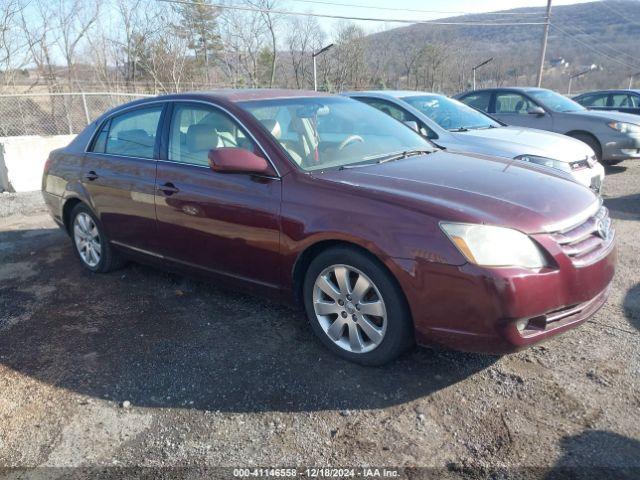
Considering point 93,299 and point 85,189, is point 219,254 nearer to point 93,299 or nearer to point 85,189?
point 93,299

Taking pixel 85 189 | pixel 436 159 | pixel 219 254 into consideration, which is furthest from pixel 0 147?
pixel 436 159

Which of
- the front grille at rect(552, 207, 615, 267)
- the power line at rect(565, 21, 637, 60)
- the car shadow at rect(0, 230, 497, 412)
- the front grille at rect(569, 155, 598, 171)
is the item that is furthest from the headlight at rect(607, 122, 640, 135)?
the power line at rect(565, 21, 637, 60)

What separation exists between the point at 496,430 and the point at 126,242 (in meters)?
3.38

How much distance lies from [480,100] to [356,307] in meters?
8.62

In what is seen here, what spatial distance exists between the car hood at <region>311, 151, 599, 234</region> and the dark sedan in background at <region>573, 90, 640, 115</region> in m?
11.6

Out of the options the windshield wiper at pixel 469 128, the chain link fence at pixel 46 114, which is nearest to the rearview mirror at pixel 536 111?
the windshield wiper at pixel 469 128

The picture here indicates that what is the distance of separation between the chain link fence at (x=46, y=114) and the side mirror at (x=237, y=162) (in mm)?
10959

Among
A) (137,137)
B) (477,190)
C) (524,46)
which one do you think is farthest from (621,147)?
(524,46)

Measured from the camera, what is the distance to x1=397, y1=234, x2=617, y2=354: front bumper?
2447 millimetres

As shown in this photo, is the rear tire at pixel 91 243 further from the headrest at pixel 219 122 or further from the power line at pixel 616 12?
the power line at pixel 616 12

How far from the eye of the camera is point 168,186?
3.81 metres

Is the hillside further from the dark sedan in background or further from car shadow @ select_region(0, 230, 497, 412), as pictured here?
car shadow @ select_region(0, 230, 497, 412)

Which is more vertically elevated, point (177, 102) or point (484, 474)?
point (177, 102)

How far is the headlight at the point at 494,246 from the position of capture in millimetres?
2477
